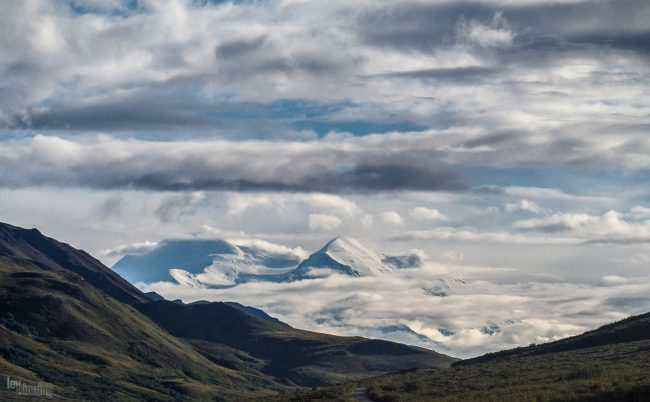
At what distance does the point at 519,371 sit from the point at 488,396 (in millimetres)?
35981

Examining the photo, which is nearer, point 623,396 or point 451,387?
point 623,396

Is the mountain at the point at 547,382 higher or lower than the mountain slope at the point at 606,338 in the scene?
lower

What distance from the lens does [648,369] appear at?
104 metres

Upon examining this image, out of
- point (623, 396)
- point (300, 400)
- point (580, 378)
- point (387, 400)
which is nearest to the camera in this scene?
point (623, 396)

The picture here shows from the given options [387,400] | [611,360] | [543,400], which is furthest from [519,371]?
[543,400]

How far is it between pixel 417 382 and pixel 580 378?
36.5 m

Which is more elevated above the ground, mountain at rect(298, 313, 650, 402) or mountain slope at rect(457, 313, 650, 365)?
mountain slope at rect(457, 313, 650, 365)

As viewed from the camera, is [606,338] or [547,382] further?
[606,338]

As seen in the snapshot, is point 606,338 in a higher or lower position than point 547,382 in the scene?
higher

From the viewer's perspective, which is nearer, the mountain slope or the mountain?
the mountain

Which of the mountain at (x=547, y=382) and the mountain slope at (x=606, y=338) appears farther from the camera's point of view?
the mountain slope at (x=606, y=338)

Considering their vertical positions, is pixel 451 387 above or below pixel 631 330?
below

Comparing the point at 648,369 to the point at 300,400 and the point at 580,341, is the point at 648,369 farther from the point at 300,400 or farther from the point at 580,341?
the point at 580,341

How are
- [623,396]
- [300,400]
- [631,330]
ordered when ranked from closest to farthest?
[623,396], [300,400], [631,330]
